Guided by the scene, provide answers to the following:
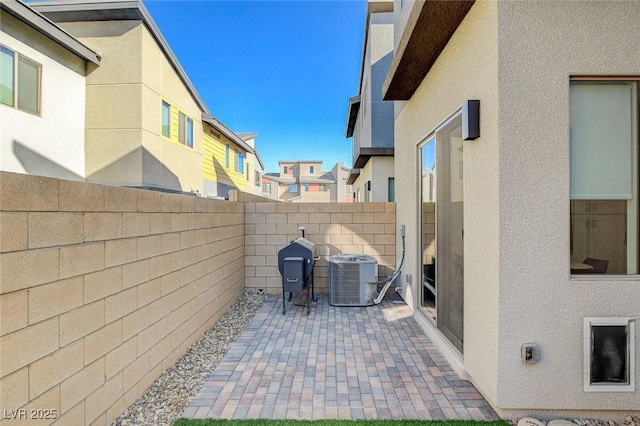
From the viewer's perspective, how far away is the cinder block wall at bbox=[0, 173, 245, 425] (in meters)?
1.69

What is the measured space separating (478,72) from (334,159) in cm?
3683

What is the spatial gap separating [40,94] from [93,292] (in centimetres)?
702

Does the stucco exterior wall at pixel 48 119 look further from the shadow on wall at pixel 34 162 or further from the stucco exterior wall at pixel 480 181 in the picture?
the stucco exterior wall at pixel 480 181

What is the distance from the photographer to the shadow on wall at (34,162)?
6.49m

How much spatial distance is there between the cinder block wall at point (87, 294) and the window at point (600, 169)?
3.52 meters

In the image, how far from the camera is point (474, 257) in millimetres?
2887

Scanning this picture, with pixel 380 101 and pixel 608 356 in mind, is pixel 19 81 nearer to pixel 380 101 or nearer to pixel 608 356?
pixel 380 101

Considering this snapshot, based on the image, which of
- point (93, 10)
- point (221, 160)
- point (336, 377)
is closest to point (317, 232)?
point (336, 377)

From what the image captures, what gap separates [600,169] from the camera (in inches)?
99.3

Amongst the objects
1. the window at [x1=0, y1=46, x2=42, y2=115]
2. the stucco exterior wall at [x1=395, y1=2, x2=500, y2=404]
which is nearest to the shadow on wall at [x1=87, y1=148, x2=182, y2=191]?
the window at [x1=0, y1=46, x2=42, y2=115]

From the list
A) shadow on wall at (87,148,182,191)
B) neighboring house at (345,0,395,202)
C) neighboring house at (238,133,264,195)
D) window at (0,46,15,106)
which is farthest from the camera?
neighboring house at (238,133,264,195)

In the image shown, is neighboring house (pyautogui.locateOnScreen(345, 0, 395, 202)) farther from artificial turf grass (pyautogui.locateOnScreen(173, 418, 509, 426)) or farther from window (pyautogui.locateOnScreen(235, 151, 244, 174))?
window (pyautogui.locateOnScreen(235, 151, 244, 174))

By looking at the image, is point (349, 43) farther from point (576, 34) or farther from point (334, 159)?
point (334, 159)

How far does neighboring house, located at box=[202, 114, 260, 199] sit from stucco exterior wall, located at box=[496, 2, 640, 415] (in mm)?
11606
